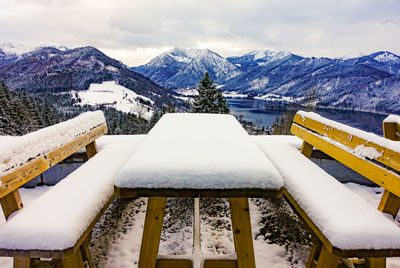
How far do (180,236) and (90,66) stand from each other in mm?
206162

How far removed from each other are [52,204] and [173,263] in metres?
1.02

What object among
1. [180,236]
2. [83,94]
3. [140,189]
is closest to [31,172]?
[140,189]

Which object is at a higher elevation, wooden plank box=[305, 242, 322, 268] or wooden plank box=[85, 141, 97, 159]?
wooden plank box=[85, 141, 97, 159]

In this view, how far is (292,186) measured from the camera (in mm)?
2062

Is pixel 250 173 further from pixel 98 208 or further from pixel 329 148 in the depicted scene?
pixel 329 148

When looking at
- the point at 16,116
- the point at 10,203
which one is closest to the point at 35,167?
the point at 10,203

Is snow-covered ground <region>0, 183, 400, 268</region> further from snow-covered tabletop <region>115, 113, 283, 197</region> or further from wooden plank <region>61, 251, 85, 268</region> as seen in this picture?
snow-covered tabletop <region>115, 113, 283, 197</region>

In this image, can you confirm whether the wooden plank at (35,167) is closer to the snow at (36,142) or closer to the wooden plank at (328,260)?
the snow at (36,142)

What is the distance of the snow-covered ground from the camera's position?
7.71ft

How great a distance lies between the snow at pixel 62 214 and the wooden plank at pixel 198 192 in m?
0.37

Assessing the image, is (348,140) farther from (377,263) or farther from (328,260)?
(328,260)

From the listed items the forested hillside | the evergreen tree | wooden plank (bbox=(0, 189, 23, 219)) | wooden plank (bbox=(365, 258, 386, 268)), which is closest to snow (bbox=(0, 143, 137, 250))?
wooden plank (bbox=(0, 189, 23, 219))

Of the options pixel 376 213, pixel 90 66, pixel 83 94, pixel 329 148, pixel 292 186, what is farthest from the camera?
pixel 90 66

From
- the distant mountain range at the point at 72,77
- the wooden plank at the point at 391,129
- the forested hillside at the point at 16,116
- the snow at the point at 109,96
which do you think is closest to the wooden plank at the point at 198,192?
the wooden plank at the point at 391,129
